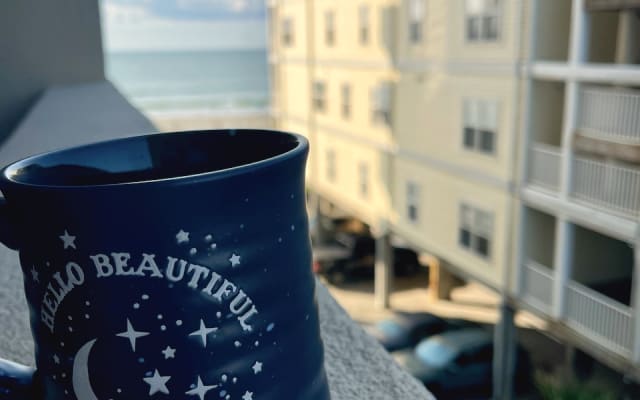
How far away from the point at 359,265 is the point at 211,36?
68666 millimetres

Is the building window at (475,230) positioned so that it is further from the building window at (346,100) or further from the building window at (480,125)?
the building window at (346,100)

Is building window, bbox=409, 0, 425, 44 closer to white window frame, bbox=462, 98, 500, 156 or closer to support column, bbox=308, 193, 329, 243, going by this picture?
white window frame, bbox=462, 98, 500, 156

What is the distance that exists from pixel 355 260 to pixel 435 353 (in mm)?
5993

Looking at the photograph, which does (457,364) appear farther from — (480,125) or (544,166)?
(480,125)

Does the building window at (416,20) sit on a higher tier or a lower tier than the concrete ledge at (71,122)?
higher

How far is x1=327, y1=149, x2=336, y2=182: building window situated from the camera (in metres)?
14.6

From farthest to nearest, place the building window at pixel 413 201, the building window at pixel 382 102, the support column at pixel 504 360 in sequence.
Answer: the building window at pixel 382 102, the building window at pixel 413 201, the support column at pixel 504 360

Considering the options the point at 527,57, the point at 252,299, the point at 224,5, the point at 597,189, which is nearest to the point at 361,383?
the point at 252,299

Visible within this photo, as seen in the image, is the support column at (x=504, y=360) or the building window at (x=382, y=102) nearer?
the support column at (x=504, y=360)

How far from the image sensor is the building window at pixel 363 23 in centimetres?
1220

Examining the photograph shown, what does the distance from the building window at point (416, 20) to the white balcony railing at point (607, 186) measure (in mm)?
4009

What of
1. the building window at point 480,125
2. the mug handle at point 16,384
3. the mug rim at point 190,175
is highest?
the mug rim at point 190,175

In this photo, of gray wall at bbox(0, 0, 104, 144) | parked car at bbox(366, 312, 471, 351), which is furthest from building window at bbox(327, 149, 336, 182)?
gray wall at bbox(0, 0, 104, 144)

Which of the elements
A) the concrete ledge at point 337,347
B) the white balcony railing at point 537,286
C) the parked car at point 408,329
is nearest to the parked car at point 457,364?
the parked car at point 408,329
